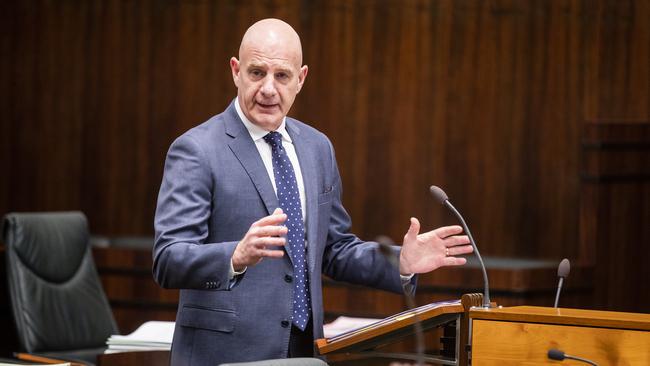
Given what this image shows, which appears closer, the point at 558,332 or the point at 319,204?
the point at 558,332

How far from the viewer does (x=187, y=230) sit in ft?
8.33

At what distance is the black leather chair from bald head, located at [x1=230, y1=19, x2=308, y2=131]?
1.69m

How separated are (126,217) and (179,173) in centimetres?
357

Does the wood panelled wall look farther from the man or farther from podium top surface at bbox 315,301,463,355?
podium top surface at bbox 315,301,463,355

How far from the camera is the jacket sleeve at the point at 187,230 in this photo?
2447mm

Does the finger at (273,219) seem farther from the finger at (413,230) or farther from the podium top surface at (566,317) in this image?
the podium top surface at (566,317)

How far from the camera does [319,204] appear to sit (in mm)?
2775

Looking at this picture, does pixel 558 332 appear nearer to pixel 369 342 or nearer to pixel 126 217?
pixel 369 342

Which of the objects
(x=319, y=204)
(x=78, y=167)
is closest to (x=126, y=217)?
(x=78, y=167)

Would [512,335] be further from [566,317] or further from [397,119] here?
[397,119]

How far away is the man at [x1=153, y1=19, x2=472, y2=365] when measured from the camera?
2.54 m

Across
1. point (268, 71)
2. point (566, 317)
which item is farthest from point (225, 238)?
point (566, 317)

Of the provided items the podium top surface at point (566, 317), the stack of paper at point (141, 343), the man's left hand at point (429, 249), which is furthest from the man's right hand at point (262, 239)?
the stack of paper at point (141, 343)

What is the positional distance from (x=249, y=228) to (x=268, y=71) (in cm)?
39
